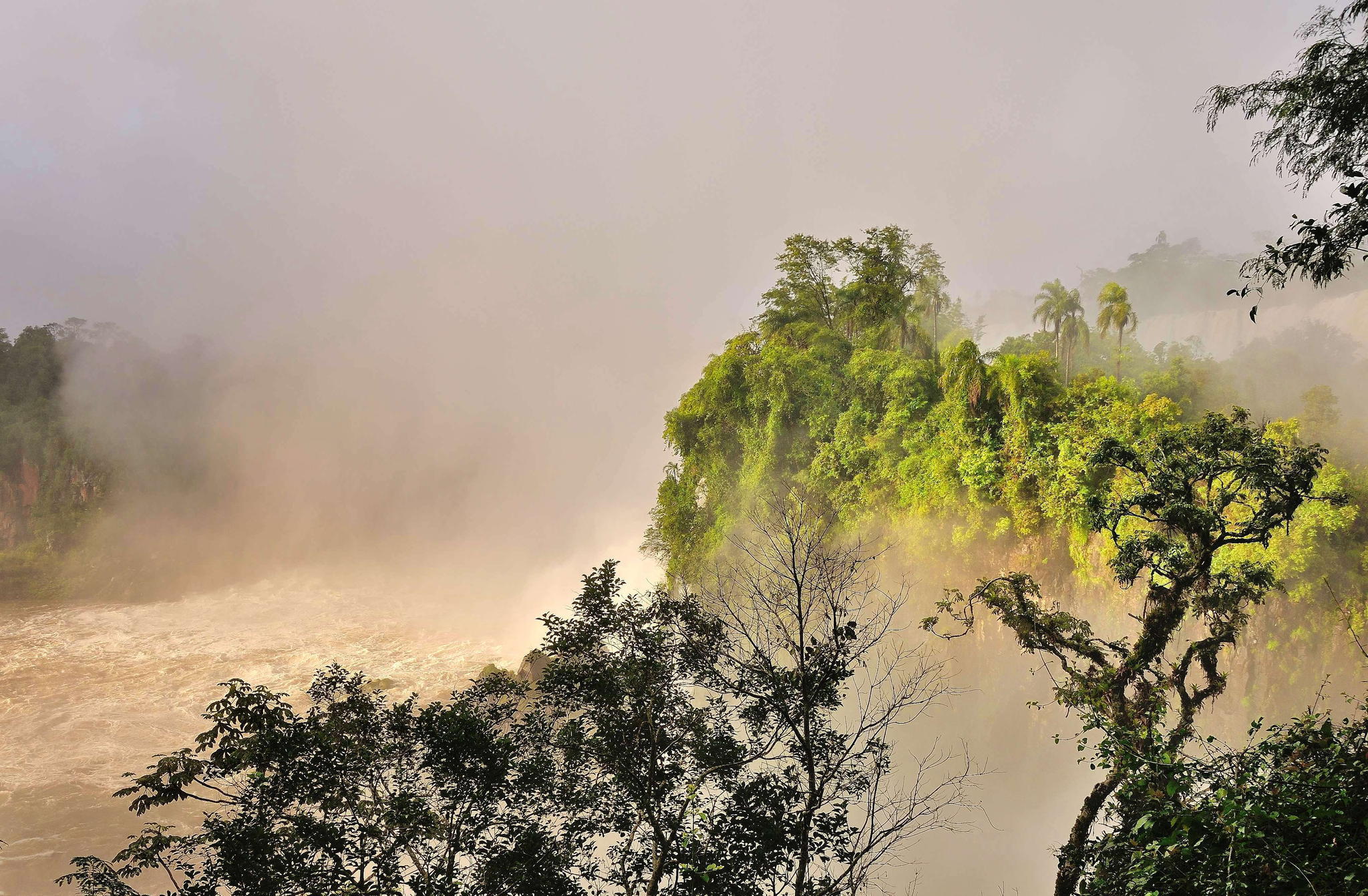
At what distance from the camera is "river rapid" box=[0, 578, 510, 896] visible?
22.8 metres

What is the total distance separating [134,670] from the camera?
3600cm

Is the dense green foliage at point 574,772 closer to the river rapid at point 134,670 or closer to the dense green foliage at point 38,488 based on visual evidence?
the river rapid at point 134,670

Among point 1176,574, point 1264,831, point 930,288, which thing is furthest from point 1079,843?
point 930,288

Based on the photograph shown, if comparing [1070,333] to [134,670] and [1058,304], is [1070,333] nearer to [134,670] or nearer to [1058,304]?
[1058,304]

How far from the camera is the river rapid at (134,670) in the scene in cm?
2277

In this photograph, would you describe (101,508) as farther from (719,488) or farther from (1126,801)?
(1126,801)

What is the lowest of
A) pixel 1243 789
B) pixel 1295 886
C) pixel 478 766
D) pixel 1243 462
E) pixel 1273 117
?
pixel 478 766

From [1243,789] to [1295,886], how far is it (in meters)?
0.53

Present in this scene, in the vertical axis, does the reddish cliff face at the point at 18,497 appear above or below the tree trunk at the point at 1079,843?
below

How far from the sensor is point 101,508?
2194 inches

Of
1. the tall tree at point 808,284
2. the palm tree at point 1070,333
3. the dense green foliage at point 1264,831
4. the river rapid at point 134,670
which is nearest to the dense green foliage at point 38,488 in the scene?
the river rapid at point 134,670

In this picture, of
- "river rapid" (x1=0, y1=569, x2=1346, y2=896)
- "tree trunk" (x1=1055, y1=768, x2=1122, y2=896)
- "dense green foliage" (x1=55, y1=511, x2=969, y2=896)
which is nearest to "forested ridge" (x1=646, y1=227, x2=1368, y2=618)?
"river rapid" (x1=0, y1=569, x2=1346, y2=896)

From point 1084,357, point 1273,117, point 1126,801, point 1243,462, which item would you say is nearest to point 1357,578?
point 1243,462

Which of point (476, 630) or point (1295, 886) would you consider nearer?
point (1295, 886)
